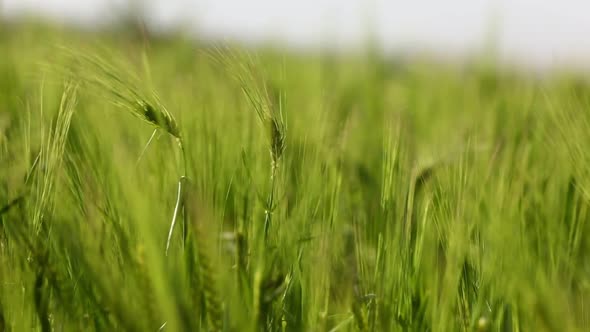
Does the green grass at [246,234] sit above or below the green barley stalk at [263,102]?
below

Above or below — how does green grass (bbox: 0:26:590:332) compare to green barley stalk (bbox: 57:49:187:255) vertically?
below

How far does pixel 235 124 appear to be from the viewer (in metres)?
0.84

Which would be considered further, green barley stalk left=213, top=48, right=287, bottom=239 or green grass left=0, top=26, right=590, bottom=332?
green barley stalk left=213, top=48, right=287, bottom=239

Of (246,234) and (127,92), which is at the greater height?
(127,92)

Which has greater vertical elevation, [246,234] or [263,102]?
[263,102]

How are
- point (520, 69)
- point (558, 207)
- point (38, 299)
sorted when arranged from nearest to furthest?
1. point (38, 299)
2. point (558, 207)
3. point (520, 69)

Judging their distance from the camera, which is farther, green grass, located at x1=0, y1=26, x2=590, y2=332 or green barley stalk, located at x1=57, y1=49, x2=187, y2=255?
green barley stalk, located at x1=57, y1=49, x2=187, y2=255

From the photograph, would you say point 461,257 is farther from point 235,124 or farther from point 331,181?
point 235,124

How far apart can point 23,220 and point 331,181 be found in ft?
0.86

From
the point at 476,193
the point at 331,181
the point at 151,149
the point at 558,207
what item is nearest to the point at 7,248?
the point at 151,149

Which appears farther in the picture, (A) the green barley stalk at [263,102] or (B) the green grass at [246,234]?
(A) the green barley stalk at [263,102]

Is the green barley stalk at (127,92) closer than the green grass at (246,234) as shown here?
No

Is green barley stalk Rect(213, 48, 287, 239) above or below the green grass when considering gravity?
above

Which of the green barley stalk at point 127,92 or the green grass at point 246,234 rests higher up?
the green barley stalk at point 127,92
